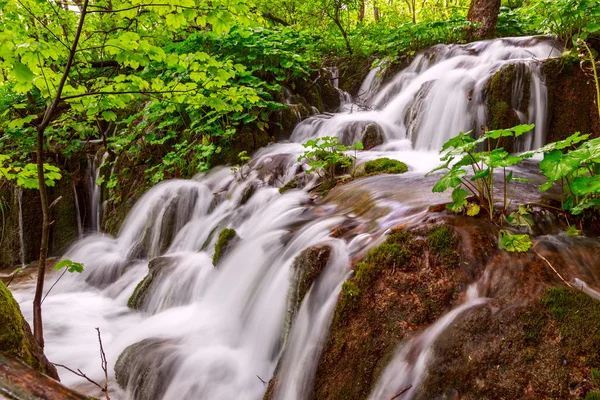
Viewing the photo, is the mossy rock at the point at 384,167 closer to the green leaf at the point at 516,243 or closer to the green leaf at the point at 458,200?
the green leaf at the point at 458,200

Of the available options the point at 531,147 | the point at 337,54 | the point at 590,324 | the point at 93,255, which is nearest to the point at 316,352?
the point at 590,324

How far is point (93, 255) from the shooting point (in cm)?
623

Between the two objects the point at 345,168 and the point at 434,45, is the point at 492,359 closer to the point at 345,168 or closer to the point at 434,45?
the point at 345,168

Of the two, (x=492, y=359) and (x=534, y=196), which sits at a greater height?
(x=534, y=196)

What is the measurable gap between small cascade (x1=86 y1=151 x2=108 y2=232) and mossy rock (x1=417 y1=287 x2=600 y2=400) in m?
7.96

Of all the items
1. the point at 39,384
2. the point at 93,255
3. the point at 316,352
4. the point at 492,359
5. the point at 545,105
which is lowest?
the point at 93,255

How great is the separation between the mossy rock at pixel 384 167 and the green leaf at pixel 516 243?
2302mm

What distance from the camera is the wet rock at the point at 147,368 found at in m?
2.84

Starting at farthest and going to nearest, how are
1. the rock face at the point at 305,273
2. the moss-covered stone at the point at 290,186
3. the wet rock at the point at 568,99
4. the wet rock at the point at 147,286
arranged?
the moss-covered stone at the point at 290,186
the wet rock at the point at 568,99
the wet rock at the point at 147,286
the rock face at the point at 305,273

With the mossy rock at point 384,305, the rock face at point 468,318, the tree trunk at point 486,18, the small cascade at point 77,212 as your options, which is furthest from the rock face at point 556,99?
the small cascade at point 77,212

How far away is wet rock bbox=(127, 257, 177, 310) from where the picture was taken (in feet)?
14.2

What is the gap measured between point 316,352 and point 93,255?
17.1ft

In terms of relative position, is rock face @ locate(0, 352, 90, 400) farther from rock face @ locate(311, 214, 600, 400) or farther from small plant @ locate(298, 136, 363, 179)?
small plant @ locate(298, 136, 363, 179)

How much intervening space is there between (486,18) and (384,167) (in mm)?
6055
